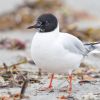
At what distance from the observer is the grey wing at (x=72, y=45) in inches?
240

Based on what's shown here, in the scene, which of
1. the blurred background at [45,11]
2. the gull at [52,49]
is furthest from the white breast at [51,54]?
the blurred background at [45,11]

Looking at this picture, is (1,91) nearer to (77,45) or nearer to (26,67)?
(77,45)

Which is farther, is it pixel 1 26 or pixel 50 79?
pixel 1 26

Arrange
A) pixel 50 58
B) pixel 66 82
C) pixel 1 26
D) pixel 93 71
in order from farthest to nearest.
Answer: pixel 1 26 < pixel 93 71 < pixel 66 82 < pixel 50 58

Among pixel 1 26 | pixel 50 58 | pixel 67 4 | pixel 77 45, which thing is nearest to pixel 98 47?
pixel 77 45

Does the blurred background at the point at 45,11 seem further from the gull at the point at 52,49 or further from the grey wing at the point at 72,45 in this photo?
the gull at the point at 52,49

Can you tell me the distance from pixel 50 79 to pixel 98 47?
0.67 meters

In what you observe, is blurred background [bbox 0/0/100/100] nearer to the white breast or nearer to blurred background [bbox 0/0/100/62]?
blurred background [bbox 0/0/100/62]

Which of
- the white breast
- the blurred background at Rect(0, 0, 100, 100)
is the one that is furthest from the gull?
the blurred background at Rect(0, 0, 100, 100)

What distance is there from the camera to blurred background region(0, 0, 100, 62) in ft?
34.9

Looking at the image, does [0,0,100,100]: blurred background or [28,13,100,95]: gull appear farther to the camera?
[0,0,100,100]: blurred background

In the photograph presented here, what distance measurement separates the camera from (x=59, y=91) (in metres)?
6.13

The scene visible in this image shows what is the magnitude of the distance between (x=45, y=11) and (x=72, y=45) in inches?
239

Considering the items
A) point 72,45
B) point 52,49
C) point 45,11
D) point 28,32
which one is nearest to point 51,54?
point 52,49
